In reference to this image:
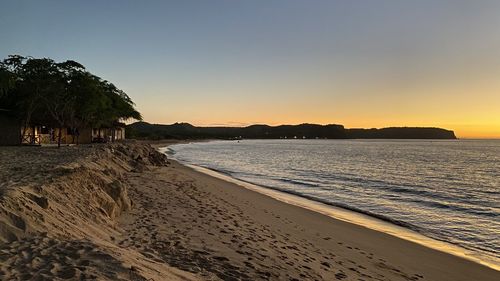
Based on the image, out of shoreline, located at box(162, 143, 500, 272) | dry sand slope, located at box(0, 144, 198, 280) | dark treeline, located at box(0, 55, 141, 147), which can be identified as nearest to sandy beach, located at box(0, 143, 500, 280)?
dry sand slope, located at box(0, 144, 198, 280)

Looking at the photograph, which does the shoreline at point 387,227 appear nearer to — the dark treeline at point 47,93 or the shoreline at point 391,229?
the shoreline at point 391,229

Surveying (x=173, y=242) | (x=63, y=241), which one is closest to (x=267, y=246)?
(x=173, y=242)

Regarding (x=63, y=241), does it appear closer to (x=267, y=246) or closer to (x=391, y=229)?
(x=267, y=246)

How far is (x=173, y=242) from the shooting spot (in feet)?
25.0

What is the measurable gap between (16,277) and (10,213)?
1.78 metres

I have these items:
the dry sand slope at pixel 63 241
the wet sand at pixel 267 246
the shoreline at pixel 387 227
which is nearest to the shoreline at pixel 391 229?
the shoreline at pixel 387 227

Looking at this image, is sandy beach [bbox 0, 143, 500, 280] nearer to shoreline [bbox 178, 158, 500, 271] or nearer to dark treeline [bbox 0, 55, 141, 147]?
shoreline [bbox 178, 158, 500, 271]

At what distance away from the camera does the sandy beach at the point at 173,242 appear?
4.93 meters

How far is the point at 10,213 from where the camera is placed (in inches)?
221

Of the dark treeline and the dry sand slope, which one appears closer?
the dry sand slope

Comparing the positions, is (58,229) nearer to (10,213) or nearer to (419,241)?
(10,213)

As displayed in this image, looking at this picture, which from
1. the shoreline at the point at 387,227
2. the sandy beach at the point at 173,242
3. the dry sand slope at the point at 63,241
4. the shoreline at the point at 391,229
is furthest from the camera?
the shoreline at the point at 387,227

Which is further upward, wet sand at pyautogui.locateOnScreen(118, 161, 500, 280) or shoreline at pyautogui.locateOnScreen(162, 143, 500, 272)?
wet sand at pyautogui.locateOnScreen(118, 161, 500, 280)

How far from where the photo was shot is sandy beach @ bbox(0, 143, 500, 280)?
493 cm
